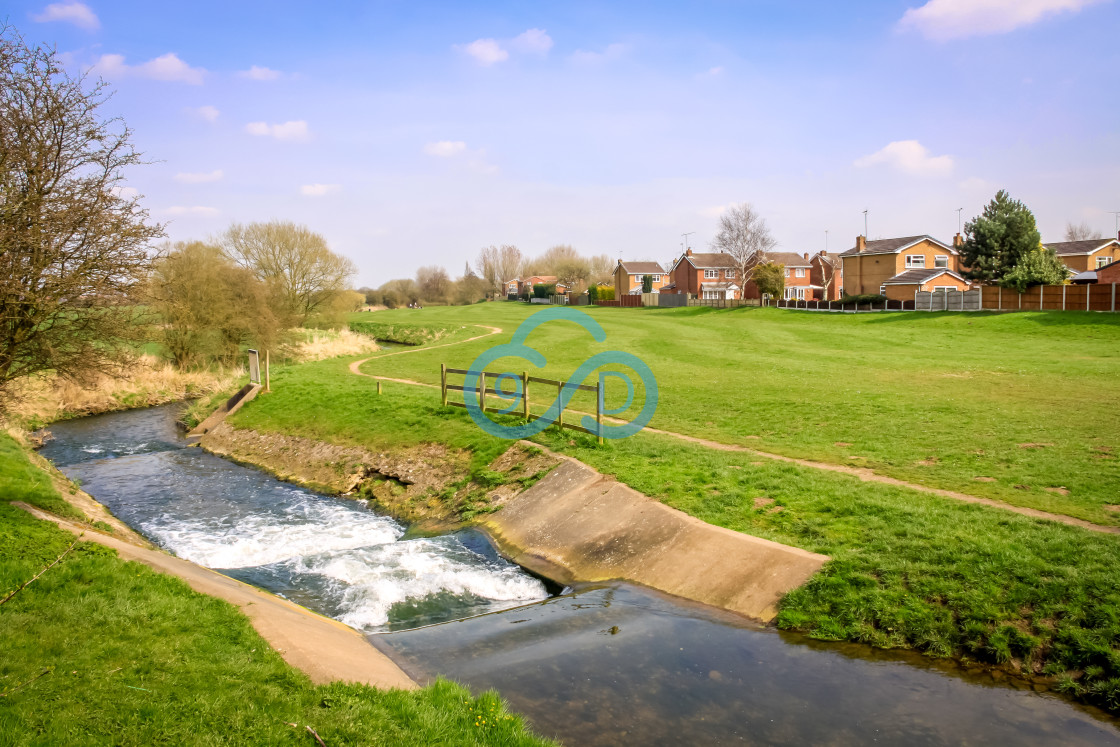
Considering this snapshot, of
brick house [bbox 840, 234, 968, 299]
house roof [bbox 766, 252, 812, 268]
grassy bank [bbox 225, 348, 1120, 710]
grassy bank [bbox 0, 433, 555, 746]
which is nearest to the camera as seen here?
grassy bank [bbox 0, 433, 555, 746]

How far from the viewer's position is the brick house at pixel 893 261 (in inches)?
2625

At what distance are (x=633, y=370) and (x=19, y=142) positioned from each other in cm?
2456

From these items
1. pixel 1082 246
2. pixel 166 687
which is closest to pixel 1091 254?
pixel 1082 246

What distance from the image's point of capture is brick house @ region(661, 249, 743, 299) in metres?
86.7

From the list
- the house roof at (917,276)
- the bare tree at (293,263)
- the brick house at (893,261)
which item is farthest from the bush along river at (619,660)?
the brick house at (893,261)

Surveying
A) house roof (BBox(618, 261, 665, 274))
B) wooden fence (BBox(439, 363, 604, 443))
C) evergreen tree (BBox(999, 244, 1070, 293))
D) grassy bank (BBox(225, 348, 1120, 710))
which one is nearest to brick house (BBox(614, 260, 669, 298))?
house roof (BBox(618, 261, 665, 274))

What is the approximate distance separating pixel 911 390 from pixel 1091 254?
6431cm

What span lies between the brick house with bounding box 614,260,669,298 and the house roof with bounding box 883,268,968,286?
133 ft

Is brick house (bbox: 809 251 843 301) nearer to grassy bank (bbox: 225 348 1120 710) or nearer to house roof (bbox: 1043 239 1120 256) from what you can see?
house roof (bbox: 1043 239 1120 256)

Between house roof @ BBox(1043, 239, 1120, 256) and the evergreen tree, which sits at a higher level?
house roof @ BBox(1043, 239, 1120, 256)

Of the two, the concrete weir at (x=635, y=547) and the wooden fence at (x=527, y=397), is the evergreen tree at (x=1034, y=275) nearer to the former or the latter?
the wooden fence at (x=527, y=397)

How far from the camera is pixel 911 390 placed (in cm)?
2248

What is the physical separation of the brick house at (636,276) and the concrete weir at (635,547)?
86.4m

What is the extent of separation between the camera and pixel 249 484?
2097 centimetres
